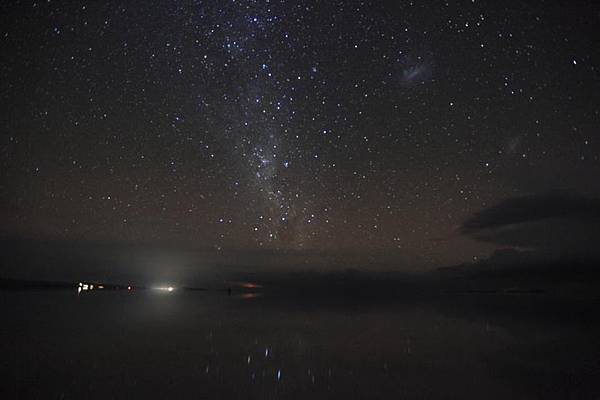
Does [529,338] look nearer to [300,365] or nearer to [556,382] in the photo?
[556,382]

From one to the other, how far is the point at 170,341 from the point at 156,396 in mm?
8086

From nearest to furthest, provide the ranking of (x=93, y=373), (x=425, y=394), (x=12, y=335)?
(x=425, y=394)
(x=93, y=373)
(x=12, y=335)

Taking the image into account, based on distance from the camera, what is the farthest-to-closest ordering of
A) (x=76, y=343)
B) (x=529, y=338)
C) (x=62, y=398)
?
(x=529, y=338) < (x=76, y=343) < (x=62, y=398)

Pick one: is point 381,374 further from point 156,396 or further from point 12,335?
point 12,335

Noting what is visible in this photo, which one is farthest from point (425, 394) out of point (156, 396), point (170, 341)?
point (170, 341)

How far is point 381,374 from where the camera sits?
41.4ft

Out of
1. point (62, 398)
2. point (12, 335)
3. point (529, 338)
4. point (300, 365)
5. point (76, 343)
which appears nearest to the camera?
point (62, 398)

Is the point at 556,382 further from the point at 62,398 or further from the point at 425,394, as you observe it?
the point at 62,398

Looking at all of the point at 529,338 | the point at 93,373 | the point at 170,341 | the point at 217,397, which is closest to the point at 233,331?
the point at 170,341

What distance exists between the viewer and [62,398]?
957cm

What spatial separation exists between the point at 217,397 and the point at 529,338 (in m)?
17.0

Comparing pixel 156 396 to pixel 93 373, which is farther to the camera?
pixel 93 373

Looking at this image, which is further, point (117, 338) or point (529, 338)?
point (529, 338)

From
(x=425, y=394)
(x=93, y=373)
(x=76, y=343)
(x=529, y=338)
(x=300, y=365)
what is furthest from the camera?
(x=529, y=338)
